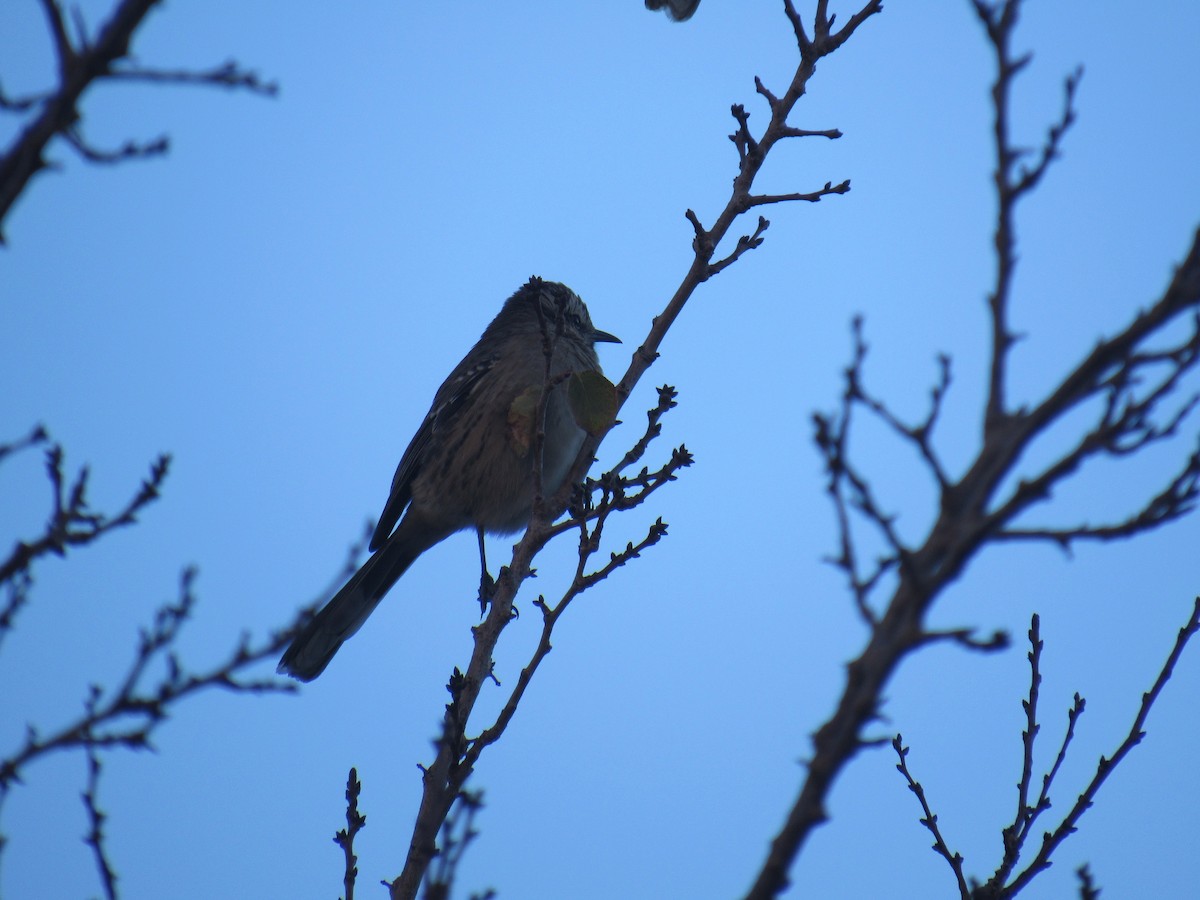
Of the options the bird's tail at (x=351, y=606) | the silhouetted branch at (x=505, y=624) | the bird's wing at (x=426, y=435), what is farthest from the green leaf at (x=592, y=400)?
the bird's wing at (x=426, y=435)

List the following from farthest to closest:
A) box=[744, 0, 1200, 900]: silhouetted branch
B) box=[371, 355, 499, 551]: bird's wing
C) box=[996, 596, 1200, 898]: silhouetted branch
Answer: box=[371, 355, 499, 551]: bird's wing
box=[996, 596, 1200, 898]: silhouetted branch
box=[744, 0, 1200, 900]: silhouetted branch

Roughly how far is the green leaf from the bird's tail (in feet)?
7.14

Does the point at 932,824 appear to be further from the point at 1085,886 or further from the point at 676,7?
the point at 676,7

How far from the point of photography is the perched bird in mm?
4297

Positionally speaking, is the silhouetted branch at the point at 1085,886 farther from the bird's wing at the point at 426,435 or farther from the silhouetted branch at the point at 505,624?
the bird's wing at the point at 426,435

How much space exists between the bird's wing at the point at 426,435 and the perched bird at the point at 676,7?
11.0 ft

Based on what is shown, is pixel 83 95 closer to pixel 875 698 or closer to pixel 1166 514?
pixel 875 698

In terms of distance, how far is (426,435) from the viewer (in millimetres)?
7422

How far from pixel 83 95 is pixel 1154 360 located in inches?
71.6

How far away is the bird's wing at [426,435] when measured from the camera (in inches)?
284

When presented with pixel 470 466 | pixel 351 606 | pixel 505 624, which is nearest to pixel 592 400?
pixel 505 624

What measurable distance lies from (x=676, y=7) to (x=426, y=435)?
12.5ft

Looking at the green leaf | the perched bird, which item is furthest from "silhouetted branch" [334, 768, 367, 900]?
the perched bird

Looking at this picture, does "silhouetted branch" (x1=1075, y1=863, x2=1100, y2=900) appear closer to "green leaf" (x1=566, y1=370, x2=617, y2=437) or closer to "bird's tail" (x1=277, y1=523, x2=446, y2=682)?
"green leaf" (x1=566, y1=370, x2=617, y2=437)
